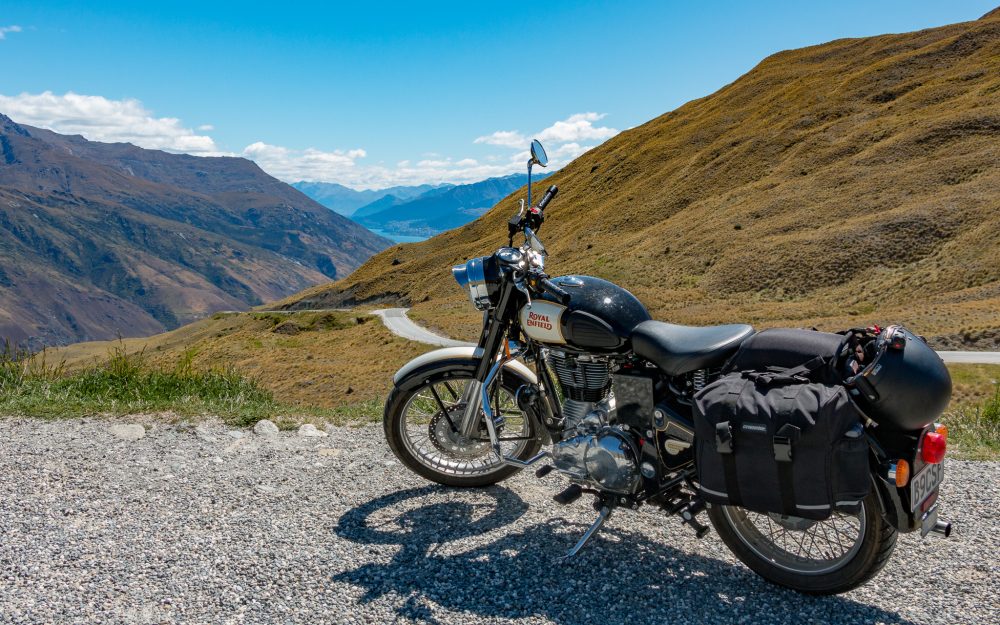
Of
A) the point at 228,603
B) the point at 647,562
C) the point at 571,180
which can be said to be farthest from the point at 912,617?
the point at 571,180

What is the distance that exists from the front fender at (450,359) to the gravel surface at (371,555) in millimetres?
1014

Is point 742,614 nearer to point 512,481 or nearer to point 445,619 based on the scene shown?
point 445,619

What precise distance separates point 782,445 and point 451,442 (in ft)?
9.55

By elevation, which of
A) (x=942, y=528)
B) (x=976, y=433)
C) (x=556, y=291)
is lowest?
(x=976, y=433)

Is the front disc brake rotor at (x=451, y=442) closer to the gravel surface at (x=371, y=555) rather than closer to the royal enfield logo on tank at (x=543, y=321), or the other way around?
the gravel surface at (x=371, y=555)

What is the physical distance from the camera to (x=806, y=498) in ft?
11.3

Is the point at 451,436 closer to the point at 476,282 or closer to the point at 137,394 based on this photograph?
the point at 476,282

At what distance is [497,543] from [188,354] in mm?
5903

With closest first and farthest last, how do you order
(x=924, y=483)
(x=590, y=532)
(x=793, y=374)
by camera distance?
(x=924, y=483), (x=793, y=374), (x=590, y=532)

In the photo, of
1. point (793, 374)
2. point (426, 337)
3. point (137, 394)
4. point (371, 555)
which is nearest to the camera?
point (793, 374)

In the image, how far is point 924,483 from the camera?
3.53m

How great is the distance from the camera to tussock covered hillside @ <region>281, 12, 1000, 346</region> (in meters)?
53.2

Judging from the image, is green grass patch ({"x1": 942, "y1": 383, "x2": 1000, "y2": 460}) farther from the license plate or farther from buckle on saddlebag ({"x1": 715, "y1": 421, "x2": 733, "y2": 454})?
buckle on saddlebag ({"x1": 715, "y1": 421, "x2": 733, "y2": 454})

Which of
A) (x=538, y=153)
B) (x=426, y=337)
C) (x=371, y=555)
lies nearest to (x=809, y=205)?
(x=426, y=337)
